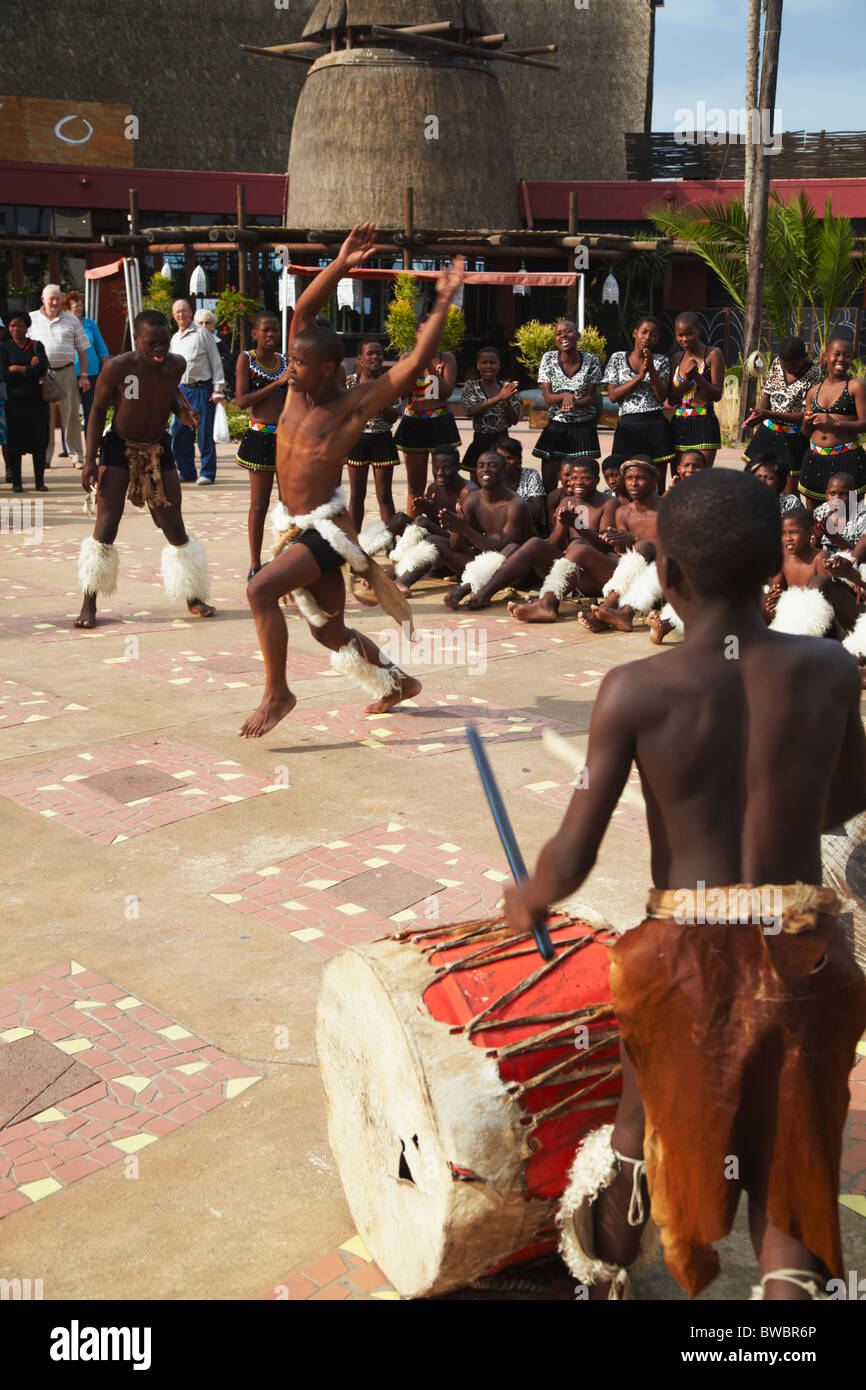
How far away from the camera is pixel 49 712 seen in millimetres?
6449

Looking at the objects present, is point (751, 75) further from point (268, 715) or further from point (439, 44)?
point (268, 715)

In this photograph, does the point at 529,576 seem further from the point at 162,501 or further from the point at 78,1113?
the point at 78,1113

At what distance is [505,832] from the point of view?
7.70 ft

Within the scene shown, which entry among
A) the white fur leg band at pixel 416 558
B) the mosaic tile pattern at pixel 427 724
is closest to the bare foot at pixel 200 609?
the white fur leg band at pixel 416 558

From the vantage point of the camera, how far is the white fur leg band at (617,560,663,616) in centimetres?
820

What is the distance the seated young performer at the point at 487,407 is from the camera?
9977 mm

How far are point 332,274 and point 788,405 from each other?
4.45 meters

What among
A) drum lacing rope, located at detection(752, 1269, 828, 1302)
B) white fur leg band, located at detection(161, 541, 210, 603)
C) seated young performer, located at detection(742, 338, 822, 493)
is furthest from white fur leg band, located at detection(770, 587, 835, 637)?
drum lacing rope, located at detection(752, 1269, 828, 1302)

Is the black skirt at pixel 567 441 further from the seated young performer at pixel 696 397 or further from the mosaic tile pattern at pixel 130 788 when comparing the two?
the mosaic tile pattern at pixel 130 788

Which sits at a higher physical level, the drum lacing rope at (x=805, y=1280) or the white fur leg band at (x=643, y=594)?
the white fur leg band at (x=643, y=594)

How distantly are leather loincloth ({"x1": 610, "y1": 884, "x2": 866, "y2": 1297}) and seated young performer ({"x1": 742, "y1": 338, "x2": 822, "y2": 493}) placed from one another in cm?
711

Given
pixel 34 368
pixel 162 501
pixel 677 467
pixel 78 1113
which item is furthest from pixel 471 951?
pixel 34 368

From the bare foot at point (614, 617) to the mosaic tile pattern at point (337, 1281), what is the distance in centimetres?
602

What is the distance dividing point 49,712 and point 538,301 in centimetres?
2321
